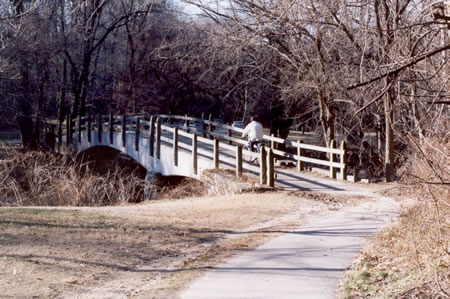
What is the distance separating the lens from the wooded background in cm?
1093

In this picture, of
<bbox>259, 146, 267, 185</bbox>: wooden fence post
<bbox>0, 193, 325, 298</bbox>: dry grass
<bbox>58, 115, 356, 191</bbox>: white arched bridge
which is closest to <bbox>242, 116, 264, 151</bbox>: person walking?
<bbox>58, 115, 356, 191</bbox>: white arched bridge

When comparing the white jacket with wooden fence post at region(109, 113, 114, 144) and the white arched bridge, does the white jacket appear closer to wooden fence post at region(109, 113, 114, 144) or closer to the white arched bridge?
the white arched bridge

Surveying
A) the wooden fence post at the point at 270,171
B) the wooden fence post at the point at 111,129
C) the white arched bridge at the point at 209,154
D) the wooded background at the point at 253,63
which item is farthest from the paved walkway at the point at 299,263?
the wooden fence post at the point at 111,129

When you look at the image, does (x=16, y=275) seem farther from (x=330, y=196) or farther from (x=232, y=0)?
(x=232, y=0)

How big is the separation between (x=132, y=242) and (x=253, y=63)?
16.0 metres

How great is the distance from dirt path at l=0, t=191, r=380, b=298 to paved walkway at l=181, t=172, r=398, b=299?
1.05ft

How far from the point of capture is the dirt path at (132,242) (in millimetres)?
7355

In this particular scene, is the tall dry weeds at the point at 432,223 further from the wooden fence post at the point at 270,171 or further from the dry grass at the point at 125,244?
the wooden fence post at the point at 270,171

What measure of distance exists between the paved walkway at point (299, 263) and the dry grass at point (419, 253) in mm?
360

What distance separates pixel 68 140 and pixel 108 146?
547 centimetres

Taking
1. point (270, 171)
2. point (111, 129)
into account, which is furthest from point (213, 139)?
point (270, 171)

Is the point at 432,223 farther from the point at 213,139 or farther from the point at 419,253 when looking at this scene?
the point at 213,139

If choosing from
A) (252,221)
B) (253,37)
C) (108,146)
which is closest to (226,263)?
(252,221)

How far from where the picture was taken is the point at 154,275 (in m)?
7.82
